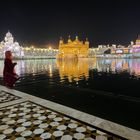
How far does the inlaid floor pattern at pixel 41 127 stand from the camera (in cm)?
341

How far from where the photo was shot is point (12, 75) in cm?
870

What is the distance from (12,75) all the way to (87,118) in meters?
5.64

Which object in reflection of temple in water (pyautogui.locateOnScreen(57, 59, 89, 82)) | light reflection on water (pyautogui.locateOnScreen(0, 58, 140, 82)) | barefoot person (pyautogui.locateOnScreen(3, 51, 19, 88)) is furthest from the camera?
light reflection on water (pyautogui.locateOnScreen(0, 58, 140, 82))

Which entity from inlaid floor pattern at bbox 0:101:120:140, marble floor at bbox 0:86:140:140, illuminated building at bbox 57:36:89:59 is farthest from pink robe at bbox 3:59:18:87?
illuminated building at bbox 57:36:89:59

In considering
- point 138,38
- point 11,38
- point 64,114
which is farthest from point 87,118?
point 138,38

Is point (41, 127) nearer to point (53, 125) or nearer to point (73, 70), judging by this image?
point (53, 125)

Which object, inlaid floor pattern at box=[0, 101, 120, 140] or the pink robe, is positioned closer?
inlaid floor pattern at box=[0, 101, 120, 140]

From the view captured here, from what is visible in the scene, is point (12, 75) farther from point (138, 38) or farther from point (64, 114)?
point (138, 38)

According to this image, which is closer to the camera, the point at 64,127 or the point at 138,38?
the point at 64,127

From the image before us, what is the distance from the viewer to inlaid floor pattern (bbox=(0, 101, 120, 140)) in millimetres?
3410

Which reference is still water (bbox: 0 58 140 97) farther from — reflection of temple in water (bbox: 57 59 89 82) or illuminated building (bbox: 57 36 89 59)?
illuminated building (bbox: 57 36 89 59)


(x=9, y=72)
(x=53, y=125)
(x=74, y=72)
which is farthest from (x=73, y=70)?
(x=53, y=125)

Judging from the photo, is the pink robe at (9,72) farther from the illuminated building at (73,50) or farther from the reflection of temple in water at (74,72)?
the illuminated building at (73,50)

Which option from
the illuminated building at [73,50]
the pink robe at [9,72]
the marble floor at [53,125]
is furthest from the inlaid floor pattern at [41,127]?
the illuminated building at [73,50]
